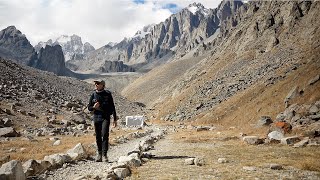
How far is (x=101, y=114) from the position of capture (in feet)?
47.3

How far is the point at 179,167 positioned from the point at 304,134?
14065mm

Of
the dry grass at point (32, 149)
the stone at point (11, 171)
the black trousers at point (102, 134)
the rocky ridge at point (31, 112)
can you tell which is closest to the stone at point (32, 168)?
the stone at point (11, 171)

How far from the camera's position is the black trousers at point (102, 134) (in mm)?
14375

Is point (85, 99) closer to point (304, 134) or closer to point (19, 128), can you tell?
point (19, 128)

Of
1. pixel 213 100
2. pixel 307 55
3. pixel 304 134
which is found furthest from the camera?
pixel 213 100

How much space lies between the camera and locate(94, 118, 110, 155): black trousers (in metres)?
14.4

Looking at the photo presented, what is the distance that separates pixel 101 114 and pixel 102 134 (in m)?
0.86

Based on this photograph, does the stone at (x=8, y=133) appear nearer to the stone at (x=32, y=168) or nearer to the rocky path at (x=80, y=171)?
the rocky path at (x=80, y=171)

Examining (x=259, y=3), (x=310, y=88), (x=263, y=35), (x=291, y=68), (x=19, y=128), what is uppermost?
(x=259, y=3)

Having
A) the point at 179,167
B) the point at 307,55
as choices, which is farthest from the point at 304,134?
the point at 307,55

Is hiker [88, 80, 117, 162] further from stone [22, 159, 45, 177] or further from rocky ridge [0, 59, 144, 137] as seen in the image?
rocky ridge [0, 59, 144, 137]

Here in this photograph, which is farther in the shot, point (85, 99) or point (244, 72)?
point (85, 99)

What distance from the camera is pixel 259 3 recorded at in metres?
139

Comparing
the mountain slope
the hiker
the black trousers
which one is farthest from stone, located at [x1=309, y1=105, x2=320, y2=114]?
the black trousers
